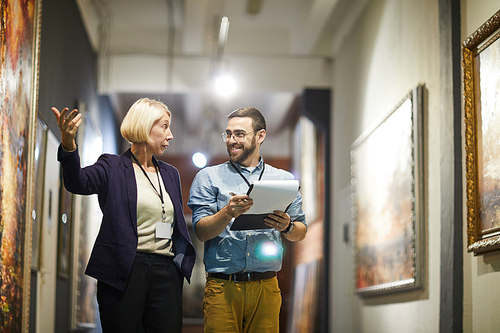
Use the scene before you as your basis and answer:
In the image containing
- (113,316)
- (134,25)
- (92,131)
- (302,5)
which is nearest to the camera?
(113,316)

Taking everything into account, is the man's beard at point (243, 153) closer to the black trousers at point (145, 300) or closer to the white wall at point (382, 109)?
the black trousers at point (145, 300)

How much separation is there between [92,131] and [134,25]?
176 centimetres

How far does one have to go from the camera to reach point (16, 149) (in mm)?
3105

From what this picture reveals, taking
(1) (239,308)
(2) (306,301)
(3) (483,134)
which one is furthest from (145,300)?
(2) (306,301)

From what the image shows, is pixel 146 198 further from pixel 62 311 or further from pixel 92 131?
pixel 92 131

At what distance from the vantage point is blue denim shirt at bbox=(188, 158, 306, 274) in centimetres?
249

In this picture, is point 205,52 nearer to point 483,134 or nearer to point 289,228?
point 483,134

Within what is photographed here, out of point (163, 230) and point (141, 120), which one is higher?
point (141, 120)

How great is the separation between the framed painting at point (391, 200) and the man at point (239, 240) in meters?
1.62

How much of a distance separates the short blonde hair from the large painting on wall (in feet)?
2.58

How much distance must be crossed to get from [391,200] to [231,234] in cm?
234

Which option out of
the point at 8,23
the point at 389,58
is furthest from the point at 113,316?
the point at 389,58

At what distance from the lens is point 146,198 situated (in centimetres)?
236

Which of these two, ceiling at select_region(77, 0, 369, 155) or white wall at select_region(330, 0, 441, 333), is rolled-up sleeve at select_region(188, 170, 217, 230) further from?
ceiling at select_region(77, 0, 369, 155)
